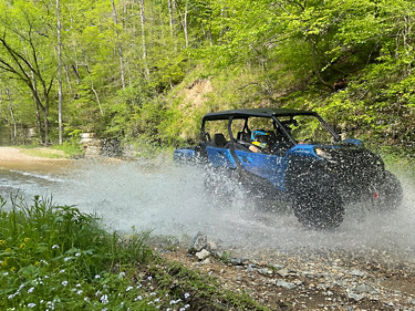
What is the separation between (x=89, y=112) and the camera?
21484mm

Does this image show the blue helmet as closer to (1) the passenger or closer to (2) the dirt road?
(1) the passenger

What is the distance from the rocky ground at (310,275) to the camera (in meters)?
2.57

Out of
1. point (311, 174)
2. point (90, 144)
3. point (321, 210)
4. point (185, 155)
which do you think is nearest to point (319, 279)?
point (321, 210)

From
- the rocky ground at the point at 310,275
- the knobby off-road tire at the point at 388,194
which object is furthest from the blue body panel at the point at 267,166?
the knobby off-road tire at the point at 388,194

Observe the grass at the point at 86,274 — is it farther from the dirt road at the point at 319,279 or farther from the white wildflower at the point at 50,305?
the dirt road at the point at 319,279

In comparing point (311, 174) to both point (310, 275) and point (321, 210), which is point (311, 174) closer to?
point (321, 210)

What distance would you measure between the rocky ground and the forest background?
339 centimetres

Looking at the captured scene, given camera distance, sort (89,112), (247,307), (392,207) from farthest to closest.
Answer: (89,112)
(392,207)
(247,307)

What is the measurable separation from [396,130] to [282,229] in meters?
4.41

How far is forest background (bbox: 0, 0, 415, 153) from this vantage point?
659 centimetres

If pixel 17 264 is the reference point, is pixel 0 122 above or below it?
above

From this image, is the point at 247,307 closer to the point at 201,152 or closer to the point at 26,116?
the point at 201,152

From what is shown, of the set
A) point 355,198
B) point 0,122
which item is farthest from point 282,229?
point 0,122

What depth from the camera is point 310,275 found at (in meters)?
3.04
